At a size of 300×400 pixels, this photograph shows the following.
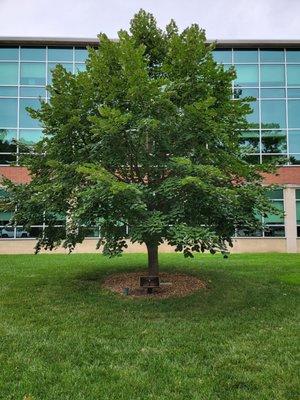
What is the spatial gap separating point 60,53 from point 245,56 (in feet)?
34.4

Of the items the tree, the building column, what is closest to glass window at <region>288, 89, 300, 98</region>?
the building column

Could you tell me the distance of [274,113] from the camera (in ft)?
87.4

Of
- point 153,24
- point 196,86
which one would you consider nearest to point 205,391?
point 196,86

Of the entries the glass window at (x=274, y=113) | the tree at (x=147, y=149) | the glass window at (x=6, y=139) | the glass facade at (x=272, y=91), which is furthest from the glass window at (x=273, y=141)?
the tree at (x=147, y=149)

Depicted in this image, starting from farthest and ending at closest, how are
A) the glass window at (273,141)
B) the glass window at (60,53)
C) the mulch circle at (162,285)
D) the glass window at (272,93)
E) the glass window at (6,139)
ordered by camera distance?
the glass window at (60,53) < the glass window at (272,93) < the glass window at (273,141) < the glass window at (6,139) < the mulch circle at (162,285)

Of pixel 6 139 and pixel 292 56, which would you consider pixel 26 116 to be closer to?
pixel 6 139

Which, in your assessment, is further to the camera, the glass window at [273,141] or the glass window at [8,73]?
the glass window at [8,73]

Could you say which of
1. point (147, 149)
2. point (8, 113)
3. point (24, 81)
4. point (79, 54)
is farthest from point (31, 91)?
point (147, 149)

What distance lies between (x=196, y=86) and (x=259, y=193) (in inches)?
97.2

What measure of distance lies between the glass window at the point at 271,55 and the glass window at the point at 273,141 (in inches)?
175

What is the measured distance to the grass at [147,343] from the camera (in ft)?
17.4

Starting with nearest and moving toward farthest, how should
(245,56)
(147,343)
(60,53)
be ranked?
(147,343) → (60,53) → (245,56)

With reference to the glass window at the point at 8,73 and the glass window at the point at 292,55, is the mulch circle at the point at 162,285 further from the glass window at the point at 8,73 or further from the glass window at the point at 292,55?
the glass window at the point at 292,55

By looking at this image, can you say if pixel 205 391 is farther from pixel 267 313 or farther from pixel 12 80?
pixel 12 80
